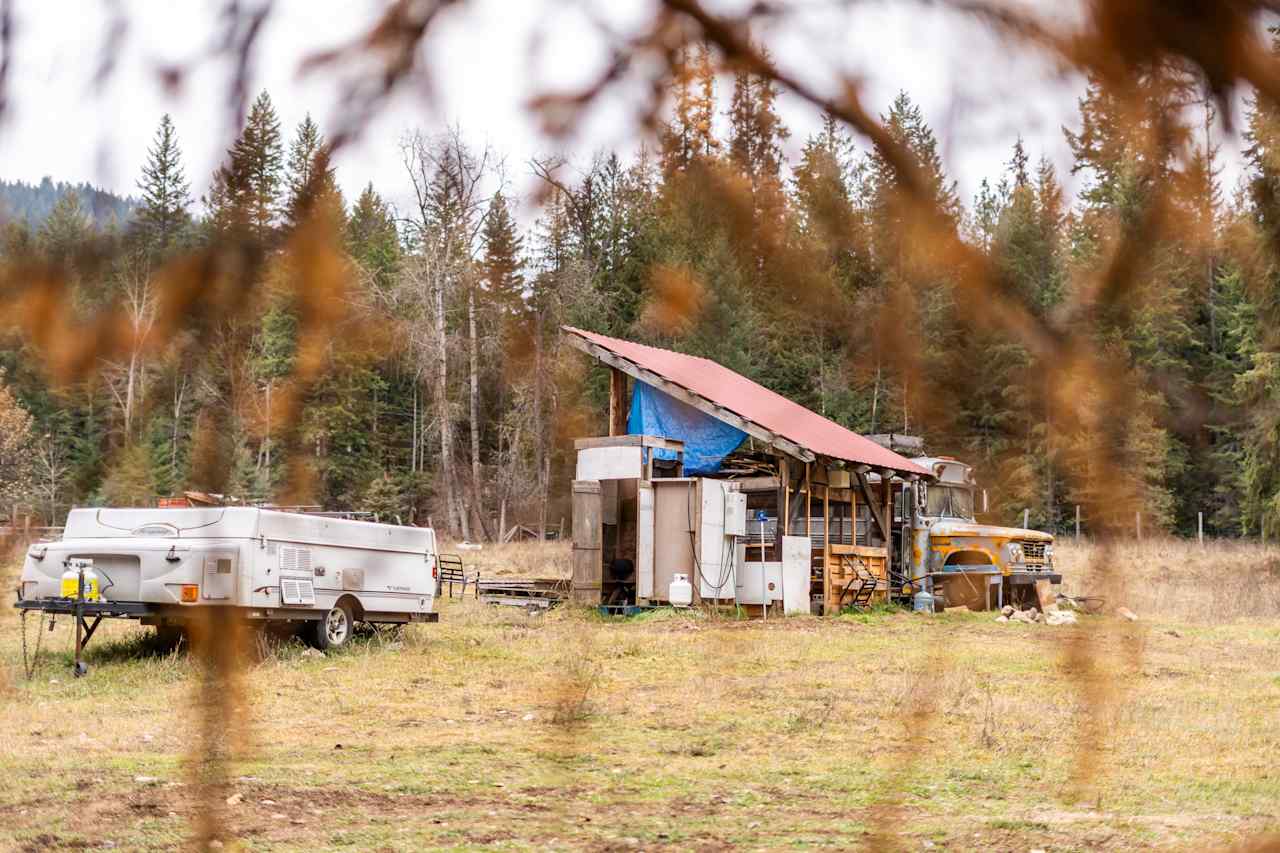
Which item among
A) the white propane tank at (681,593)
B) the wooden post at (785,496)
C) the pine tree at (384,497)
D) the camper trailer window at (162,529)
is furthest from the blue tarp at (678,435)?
the pine tree at (384,497)

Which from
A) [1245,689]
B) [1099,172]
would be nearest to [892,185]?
[1099,172]

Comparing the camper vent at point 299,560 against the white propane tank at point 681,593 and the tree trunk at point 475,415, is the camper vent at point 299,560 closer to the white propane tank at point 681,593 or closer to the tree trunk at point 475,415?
the white propane tank at point 681,593

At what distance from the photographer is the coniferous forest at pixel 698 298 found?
3.66 feet

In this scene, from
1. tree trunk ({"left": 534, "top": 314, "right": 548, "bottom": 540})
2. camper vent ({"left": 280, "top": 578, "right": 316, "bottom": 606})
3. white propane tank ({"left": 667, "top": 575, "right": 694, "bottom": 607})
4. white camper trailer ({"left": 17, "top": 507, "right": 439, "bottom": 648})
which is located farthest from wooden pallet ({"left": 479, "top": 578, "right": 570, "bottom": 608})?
tree trunk ({"left": 534, "top": 314, "right": 548, "bottom": 540})

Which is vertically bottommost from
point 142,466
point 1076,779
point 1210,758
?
point 1210,758

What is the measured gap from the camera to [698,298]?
54.1 inches

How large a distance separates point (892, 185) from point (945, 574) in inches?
620

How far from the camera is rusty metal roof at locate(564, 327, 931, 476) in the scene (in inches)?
50.4

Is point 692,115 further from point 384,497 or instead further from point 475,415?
point 384,497

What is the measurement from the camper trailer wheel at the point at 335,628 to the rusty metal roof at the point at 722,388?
9.60 m

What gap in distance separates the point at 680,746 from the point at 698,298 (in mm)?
5939

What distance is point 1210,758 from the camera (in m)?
6.84

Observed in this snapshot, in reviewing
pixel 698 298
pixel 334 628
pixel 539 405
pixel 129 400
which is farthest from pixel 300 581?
pixel 698 298

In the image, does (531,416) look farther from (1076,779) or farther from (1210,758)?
(1210,758)
